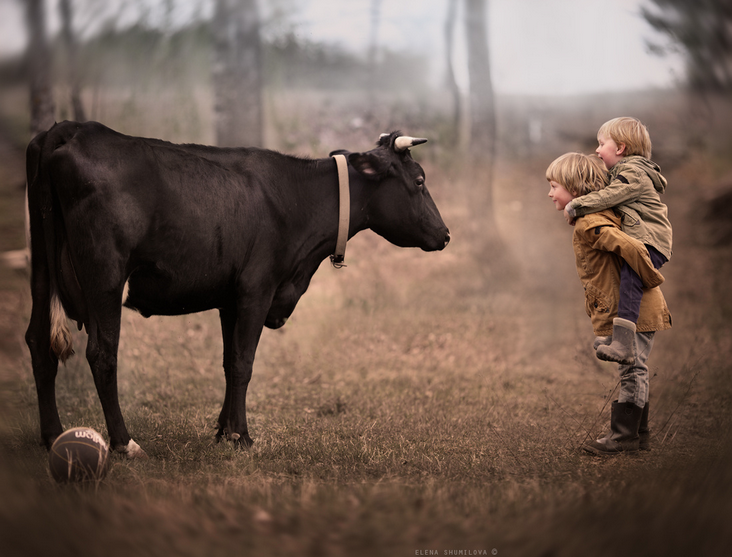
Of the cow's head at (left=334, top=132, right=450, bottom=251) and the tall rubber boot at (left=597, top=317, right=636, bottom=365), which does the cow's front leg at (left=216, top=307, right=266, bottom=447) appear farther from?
the tall rubber boot at (left=597, top=317, right=636, bottom=365)

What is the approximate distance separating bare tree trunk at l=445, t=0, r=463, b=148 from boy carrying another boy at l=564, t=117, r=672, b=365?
1084 cm

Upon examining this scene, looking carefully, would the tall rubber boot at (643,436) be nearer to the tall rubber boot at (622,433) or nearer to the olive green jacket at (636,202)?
the tall rubber boot at (622,433)

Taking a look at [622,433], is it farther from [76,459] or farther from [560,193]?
[76,459]

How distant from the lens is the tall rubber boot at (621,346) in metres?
4.54

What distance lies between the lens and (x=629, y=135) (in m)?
4.87

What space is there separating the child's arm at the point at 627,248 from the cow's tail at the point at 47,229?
154 inches

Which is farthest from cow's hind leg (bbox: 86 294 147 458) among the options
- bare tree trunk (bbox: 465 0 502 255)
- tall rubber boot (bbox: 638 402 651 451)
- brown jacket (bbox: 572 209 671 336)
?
bare tree trunk (bbox: 465 0 502 255)

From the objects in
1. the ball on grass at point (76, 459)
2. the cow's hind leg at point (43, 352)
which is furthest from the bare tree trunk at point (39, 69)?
the ball on grass at point (76, 459)

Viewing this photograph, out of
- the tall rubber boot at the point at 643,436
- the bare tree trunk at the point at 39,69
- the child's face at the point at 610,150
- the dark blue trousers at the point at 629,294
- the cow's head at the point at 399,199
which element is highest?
the bare tree trunk at the point at 39,69

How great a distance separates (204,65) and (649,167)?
10.6m

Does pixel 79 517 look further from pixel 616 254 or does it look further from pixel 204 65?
pixel 204 65

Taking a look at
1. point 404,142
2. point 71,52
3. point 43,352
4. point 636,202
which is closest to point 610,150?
point 636,202

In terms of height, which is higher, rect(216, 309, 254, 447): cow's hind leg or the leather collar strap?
the leather collar strap

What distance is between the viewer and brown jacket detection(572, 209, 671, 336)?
4621 millimetres
